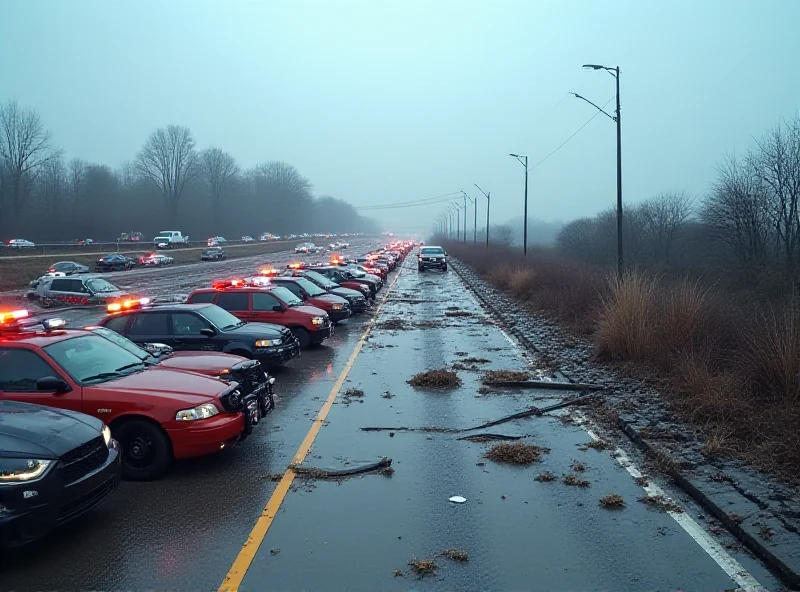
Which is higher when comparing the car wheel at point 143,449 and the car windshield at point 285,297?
the car windshield at point 285,297

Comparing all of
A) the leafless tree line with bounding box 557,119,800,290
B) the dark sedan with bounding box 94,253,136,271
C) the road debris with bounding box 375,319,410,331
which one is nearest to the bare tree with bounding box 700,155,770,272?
the leafless tree line with bounding box 557,119,800,290

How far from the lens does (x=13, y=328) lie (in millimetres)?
8156

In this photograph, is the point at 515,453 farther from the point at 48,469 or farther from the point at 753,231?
the point at 753,231

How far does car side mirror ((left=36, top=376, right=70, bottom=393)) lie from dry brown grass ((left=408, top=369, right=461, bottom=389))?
6046 millimetres

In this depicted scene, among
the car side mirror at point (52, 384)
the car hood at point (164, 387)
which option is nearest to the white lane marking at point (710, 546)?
the car hood at point (164, 387)

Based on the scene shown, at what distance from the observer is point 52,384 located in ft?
22.8

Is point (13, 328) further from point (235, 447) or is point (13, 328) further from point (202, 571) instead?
point (202, 571)

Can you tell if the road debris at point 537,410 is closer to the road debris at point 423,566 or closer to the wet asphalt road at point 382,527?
the wet asphalt road at point 382,527

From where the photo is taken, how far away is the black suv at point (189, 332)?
38.7 ft

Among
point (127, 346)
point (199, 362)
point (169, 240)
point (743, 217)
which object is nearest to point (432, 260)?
point (743, 217)

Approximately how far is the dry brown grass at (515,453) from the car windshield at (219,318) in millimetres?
6282

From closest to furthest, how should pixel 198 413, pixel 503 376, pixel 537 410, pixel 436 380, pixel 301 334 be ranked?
pixel 198 413 < pixel 537 410 < pixel 436 380 < pixel 503 376 < pixel 301 334

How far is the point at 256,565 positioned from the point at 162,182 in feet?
392

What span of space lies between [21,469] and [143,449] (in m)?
2.01
